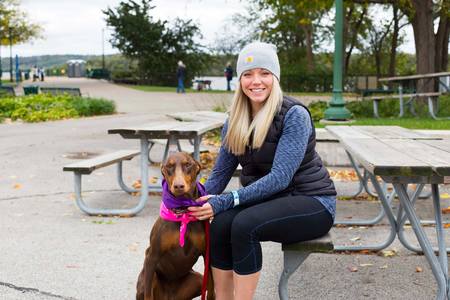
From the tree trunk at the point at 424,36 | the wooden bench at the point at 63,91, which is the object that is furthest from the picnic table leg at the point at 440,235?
the wooden bench at the point at 63,91

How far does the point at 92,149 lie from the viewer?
10992 millimetres

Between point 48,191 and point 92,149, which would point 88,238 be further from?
point 92,149

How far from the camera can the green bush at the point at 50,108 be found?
17.3 metres

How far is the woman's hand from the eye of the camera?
9.66ft

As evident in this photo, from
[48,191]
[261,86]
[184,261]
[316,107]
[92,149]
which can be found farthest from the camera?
[316,107]

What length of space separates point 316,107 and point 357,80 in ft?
58.2

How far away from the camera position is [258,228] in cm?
301

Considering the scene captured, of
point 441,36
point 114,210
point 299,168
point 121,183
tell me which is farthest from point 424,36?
point 299,168

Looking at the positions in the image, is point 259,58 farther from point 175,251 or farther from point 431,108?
point 431,108

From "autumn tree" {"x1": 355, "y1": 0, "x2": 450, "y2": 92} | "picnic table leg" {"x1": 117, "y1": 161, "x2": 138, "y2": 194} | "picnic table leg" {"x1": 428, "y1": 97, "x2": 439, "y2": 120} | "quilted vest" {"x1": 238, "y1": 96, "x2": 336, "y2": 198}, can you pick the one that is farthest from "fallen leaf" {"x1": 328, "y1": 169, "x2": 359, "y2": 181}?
"autumn tree" {"x1": 355, "y1": 0, "x2": 450, "y2": 92}

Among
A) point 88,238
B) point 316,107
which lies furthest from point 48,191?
point 316,107

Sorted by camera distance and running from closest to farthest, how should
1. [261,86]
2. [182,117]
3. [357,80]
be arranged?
[261,86] → [182,117] → [357,80]

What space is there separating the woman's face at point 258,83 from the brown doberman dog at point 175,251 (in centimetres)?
57

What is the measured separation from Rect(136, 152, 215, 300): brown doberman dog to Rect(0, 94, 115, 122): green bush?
47.9 ft
